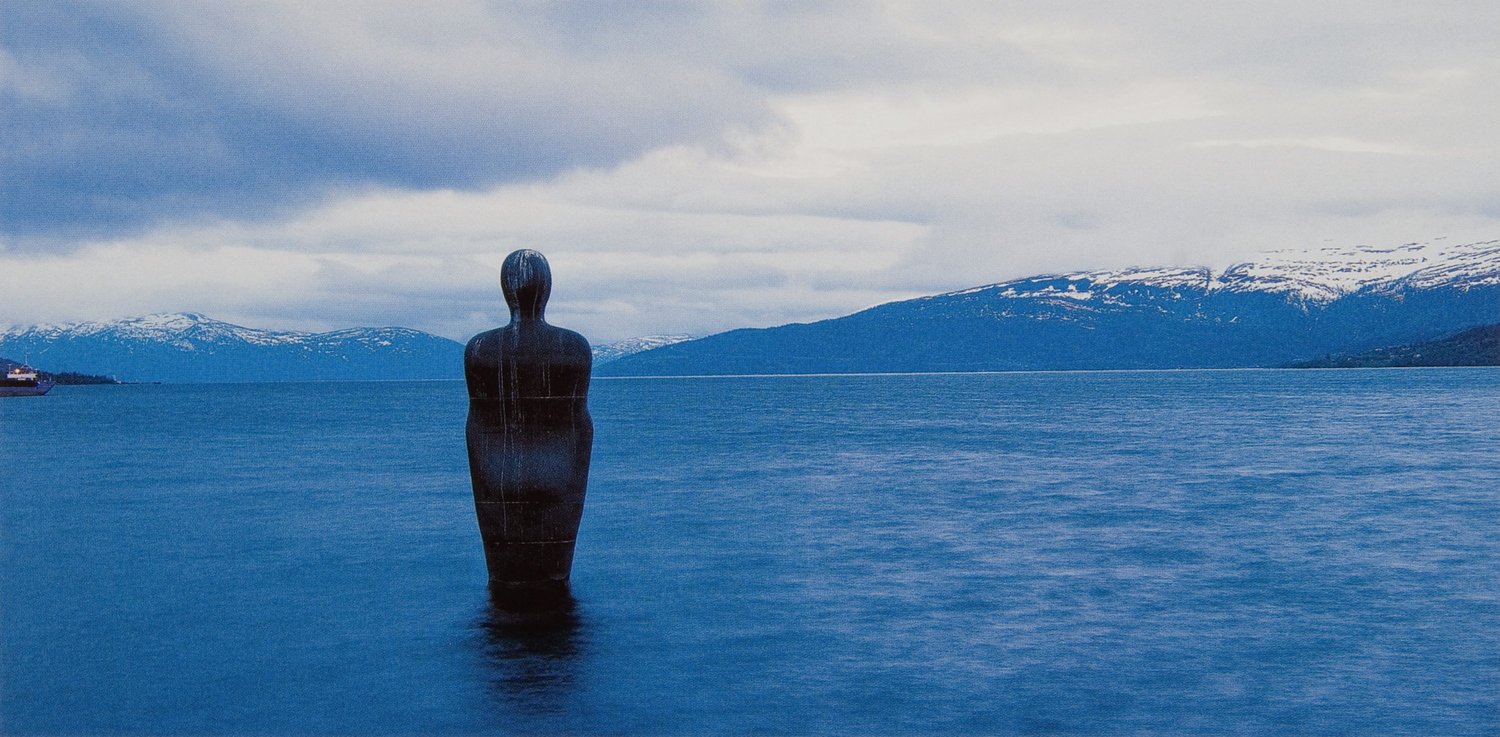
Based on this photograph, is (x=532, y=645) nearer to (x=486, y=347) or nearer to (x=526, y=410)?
(x=526, y=410)

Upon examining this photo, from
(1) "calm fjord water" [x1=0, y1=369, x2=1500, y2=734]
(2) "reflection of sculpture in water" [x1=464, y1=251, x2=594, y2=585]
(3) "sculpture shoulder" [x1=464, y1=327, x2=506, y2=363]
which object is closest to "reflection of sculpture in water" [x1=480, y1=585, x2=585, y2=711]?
(1) "calm fjord water" [x1=0, y1=369, x2=1500, y2=734]

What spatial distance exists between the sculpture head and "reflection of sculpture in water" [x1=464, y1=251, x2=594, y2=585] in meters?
0.02

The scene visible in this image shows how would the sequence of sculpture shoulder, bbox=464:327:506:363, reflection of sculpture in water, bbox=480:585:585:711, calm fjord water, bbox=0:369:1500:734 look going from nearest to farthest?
calm fjord water, bbox=0:369:1500:734 → reflection of sculpture in water, bbox=480:585:585:711 → sculpture shoulder, bbox=464:327:506:363

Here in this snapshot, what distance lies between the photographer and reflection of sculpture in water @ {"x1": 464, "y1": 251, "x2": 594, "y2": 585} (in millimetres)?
20609

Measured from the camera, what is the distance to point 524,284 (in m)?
20.8

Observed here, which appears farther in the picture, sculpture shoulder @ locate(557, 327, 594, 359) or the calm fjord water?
sculpture shoulder @ locate(557, 327, 594, 359)

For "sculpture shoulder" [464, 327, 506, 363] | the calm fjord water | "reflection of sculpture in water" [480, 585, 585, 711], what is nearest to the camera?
the calm fjord water

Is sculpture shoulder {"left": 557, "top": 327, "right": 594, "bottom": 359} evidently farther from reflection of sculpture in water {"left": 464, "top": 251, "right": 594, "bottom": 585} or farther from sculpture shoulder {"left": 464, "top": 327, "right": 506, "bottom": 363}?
sculpture shoulder {"left": 464, "top": 327, "right": 506, "bottom": 363}

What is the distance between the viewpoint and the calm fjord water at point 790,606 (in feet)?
55.5

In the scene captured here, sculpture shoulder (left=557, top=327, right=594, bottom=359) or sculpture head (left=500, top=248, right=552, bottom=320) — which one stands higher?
sculpture head (left=500, top=248, right=552, bottom=320)

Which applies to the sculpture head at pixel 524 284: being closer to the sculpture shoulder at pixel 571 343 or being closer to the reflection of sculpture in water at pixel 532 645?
the sculpture shoulder at pixel 571 343

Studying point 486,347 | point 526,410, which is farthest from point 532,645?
point 486,347

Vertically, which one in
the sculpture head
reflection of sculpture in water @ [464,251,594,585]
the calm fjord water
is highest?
the sculpture head

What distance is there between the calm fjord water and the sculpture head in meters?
5.54
